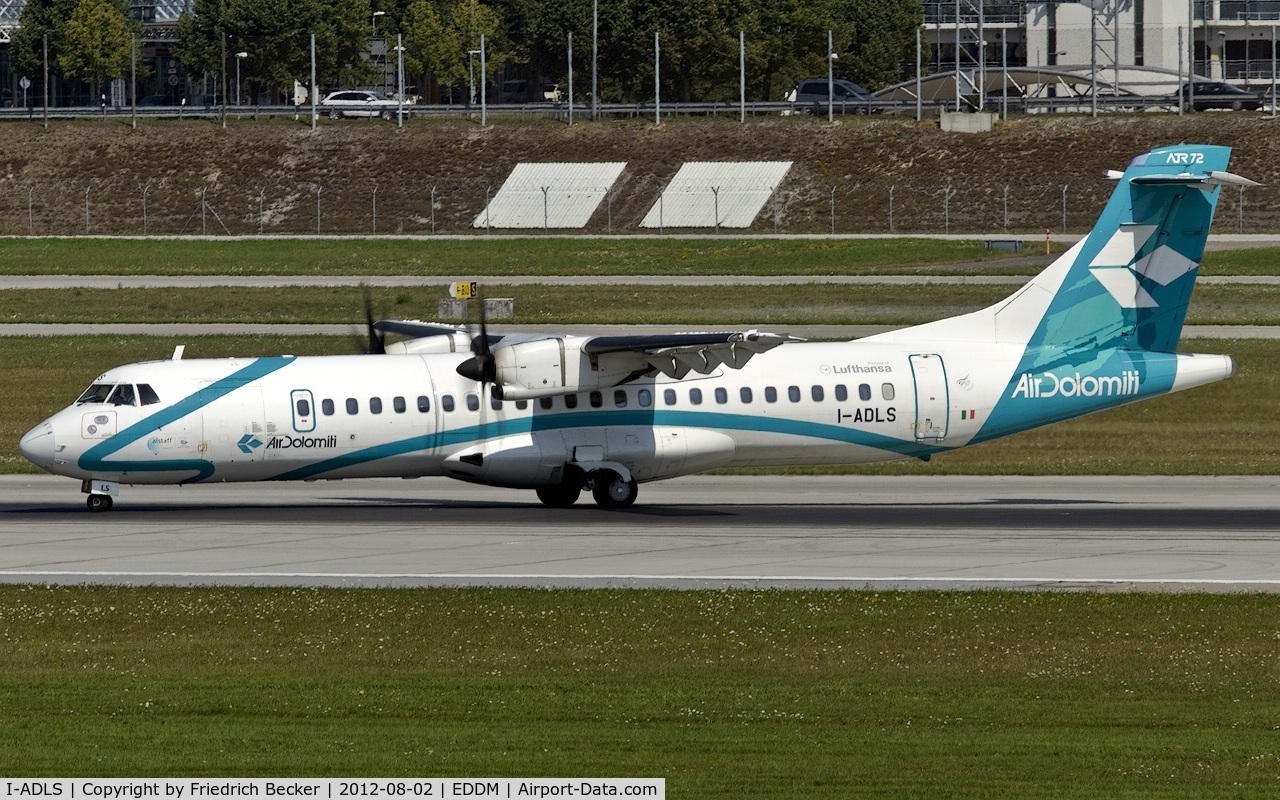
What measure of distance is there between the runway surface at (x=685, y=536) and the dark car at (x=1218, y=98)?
71798 millimetres

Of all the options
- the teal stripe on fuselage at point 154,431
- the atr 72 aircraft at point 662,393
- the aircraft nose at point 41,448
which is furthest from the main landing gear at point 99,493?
the aircraft nose at point 41,448

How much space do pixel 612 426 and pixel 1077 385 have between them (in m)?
8.47

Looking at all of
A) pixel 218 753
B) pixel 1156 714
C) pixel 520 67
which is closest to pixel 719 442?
pixel 1156 714

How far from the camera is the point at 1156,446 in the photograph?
38.8 metres

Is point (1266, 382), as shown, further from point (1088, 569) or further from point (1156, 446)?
point (1088, 569)

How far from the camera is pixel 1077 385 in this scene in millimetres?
30344

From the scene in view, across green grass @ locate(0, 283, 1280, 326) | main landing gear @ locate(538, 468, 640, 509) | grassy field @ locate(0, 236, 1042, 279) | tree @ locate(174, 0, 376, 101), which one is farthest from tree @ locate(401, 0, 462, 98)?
main landing gear @ locate(538, 468, 640, 509)

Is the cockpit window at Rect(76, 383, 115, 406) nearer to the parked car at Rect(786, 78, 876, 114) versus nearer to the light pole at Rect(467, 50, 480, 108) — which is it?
the parked car at Rect(786, 78, 876, 114)

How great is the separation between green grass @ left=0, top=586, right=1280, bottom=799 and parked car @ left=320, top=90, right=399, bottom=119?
89.3m

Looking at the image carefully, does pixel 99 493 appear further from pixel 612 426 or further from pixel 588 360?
pixel 612 426

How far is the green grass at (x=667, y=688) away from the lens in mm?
13203

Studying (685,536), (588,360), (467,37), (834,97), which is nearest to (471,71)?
(467,37)

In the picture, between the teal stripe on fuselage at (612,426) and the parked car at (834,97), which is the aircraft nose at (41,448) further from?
the parked car at (834,97)

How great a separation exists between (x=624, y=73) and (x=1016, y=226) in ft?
A: 135
